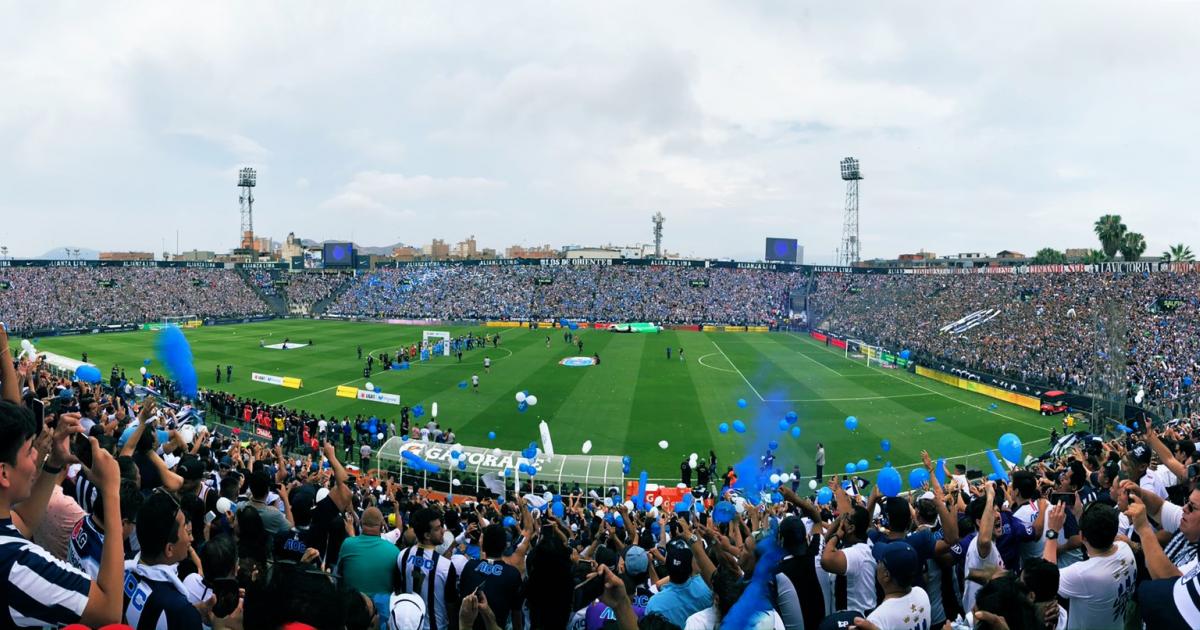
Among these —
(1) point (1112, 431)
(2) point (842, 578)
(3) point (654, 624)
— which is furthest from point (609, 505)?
(1) point (1112, 431)

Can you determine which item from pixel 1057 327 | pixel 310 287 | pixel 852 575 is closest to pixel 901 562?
pixel 852 575

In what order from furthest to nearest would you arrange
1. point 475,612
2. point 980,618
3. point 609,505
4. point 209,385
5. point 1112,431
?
point 209,385
point 1112,431
point 609,505
point 475,612
point 980,618

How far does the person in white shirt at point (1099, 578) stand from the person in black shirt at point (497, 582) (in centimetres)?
400

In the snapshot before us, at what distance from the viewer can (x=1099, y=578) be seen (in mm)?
4660

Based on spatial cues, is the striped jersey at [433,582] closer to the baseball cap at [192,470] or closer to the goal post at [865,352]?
the baseball cap at [192,470]

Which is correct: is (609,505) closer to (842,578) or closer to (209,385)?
(842,578)

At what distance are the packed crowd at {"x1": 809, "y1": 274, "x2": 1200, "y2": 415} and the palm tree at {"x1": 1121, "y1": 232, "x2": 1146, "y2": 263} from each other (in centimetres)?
3380

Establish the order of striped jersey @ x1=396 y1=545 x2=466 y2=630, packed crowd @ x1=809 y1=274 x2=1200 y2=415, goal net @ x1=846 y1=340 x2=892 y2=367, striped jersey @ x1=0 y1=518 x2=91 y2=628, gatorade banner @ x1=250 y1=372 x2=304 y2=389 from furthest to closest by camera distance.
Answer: goal net @ x1=846 y1=340 x2=892 y2=367 → gatorade banner @ x1=250 y1=372 x2=304 y2=389 → packed crowd @ x1=809 y1=274 x2=1200 y2=415 → striped jersey @ x1=396 y1=545 x2=466 y2=630 → striped jersey @ x1=0 y1=518 x2=91 y2=628

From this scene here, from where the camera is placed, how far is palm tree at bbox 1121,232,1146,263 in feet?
261

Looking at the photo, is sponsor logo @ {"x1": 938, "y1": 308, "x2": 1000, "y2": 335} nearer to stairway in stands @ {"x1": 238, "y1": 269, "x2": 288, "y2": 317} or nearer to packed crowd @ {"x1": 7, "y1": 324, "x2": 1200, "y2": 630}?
packed crowd @ {"x1": 7, "y1": 324, "x2": 1200, "y2": 630}

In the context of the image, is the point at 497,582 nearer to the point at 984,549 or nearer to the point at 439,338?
the point at 984,549

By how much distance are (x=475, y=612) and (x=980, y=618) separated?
308cm

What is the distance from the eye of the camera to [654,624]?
12.3 ft

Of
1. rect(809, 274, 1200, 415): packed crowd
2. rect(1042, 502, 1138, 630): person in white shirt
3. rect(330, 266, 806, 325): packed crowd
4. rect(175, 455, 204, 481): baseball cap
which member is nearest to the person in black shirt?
rect(175, 455, 204, 481): baseball cap
